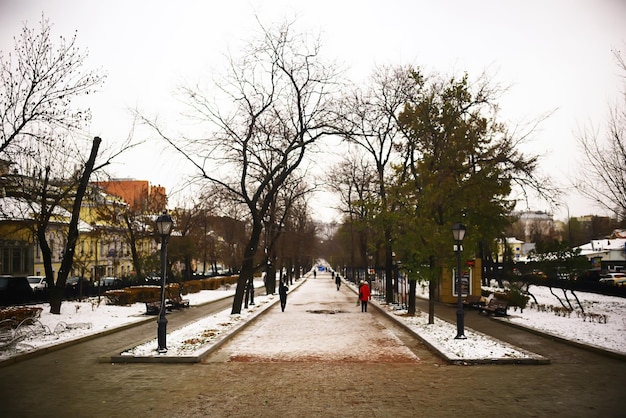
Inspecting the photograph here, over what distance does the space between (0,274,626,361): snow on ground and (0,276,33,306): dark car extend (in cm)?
204

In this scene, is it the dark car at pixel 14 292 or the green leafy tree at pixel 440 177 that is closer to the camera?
the green leafy tree at pixel 440 177

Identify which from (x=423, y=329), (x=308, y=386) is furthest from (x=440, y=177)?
(x=308, y=386)

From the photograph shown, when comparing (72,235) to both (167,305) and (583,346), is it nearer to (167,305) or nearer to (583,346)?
(167,305)

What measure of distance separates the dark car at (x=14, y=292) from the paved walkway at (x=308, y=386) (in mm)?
13187

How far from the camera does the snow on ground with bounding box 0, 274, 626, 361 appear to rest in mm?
12805

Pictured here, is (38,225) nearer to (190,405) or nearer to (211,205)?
(211,205)

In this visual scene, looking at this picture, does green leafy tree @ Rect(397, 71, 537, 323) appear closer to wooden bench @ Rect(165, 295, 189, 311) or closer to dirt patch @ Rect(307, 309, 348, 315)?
dirt patch @ Rect(307, 309, 348, 315)

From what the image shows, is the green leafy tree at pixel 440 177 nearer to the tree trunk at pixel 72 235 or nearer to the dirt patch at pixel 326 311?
the dirt patch at pixel 326 311

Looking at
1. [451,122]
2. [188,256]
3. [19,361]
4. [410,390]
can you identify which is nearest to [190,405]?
[410,390]

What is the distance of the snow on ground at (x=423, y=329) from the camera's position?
12805 mm

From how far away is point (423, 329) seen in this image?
17062mm

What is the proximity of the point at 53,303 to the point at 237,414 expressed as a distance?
16.5 m

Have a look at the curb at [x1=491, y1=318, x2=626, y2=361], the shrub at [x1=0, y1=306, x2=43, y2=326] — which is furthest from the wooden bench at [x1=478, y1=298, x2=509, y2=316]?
the shrub at [x1=0, y1=306, x2=43, y2=326]

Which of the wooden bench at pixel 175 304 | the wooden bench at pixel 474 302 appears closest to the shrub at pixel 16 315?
the wooden bench at pixel 175 304
